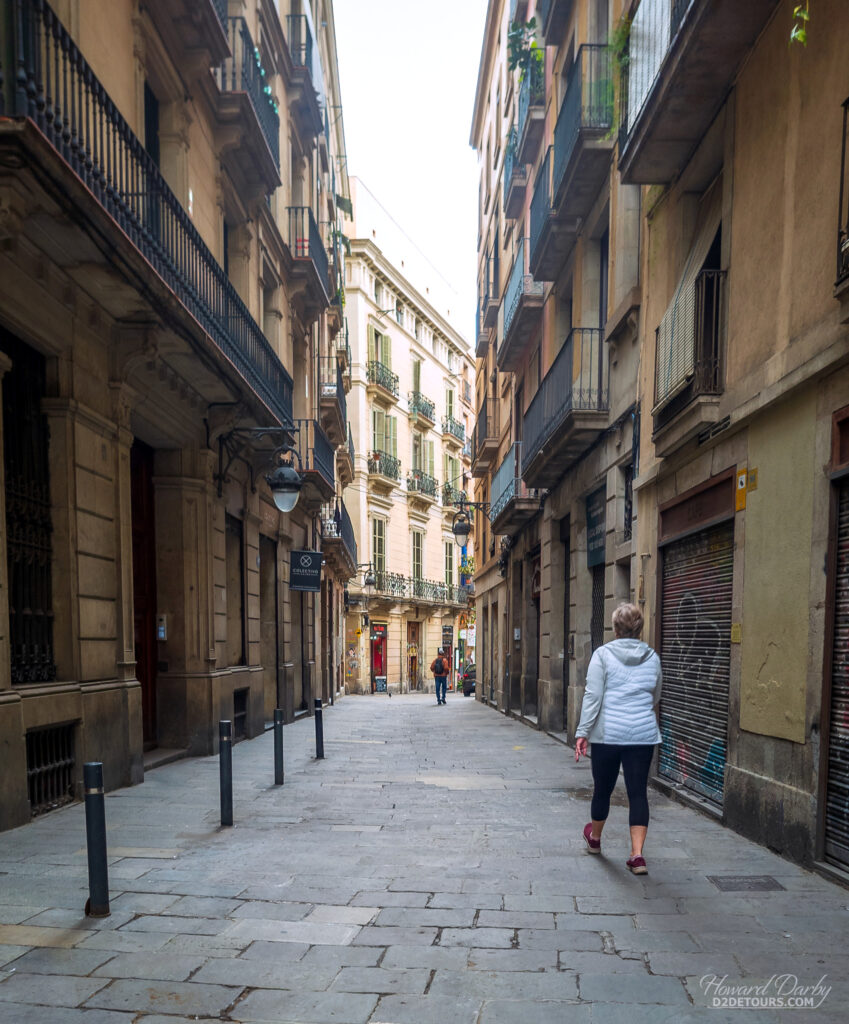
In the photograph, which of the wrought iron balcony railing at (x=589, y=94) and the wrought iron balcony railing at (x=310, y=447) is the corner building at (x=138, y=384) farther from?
the wrought iron balcony railing at (x=589, y=94)

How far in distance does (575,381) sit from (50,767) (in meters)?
8.56

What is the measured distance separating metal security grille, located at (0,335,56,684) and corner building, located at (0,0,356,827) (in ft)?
0.06

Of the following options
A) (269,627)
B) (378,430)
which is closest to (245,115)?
(269,627)

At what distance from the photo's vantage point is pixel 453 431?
5072 cm

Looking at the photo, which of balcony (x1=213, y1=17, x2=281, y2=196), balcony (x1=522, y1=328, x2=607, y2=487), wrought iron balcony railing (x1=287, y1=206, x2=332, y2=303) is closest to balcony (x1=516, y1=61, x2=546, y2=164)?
wrought iron balcony railing (x1=287, y1=206, x2=332, y2=303)

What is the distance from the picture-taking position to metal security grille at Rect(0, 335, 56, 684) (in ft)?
23.4

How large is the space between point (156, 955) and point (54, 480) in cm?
488

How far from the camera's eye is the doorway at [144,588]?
10758 mm

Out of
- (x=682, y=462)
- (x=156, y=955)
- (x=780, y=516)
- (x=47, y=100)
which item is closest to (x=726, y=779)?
(x=780, y=516)

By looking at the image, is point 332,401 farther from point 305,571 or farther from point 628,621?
point 628,621

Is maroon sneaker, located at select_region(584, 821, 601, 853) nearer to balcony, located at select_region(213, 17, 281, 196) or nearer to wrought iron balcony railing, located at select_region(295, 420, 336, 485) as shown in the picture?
balcony, located at select_region(213, 17, 281, 196)

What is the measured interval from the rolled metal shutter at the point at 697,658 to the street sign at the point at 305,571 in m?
9.25

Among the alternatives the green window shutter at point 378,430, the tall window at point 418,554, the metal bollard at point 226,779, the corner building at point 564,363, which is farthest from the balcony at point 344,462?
the metal bollard at point 226,779

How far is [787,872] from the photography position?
5.34 m
